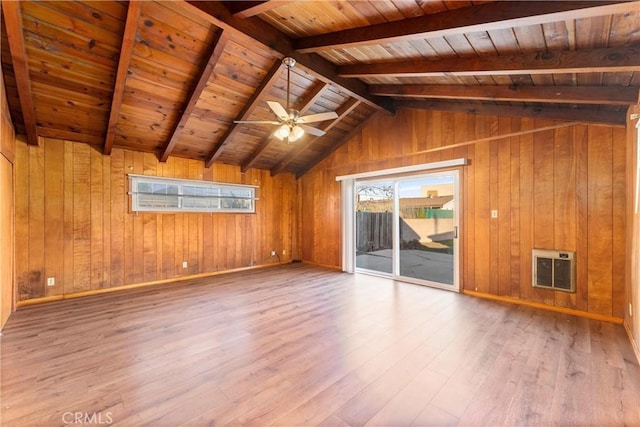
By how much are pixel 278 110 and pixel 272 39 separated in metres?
0.78

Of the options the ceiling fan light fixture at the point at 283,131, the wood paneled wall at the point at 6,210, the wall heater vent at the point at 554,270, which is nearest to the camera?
the wood paneled wall at the point at 6,210

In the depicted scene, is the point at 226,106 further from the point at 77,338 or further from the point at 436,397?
the point at 436,397

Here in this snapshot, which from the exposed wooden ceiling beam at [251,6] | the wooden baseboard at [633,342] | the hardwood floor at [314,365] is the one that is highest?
the exposed wooden ceiling beam at [251,6]

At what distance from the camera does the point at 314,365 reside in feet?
7.48

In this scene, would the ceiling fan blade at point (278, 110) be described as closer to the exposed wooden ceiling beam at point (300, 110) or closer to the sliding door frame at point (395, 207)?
the exposed wooden ceiling beam at point (300, 110)

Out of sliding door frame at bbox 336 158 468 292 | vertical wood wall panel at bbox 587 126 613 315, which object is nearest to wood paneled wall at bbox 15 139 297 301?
sliding door frame at bbox 336 158 468 292

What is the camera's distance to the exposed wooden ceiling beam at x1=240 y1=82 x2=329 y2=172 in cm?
407

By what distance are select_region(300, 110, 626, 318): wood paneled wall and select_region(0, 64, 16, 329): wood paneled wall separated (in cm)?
534

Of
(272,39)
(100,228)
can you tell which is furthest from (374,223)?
(100,228)

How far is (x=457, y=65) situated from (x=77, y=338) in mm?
4924

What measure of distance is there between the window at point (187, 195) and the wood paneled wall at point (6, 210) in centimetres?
146

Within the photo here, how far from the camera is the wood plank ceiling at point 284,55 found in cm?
222

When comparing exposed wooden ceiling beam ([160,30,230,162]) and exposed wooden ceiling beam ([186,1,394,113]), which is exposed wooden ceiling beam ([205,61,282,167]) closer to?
exposed wooden ceiling beam ([186,1,394,113])

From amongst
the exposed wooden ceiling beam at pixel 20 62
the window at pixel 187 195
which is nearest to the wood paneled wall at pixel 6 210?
the exposed wooden ceiling beam at pixel 20 62
